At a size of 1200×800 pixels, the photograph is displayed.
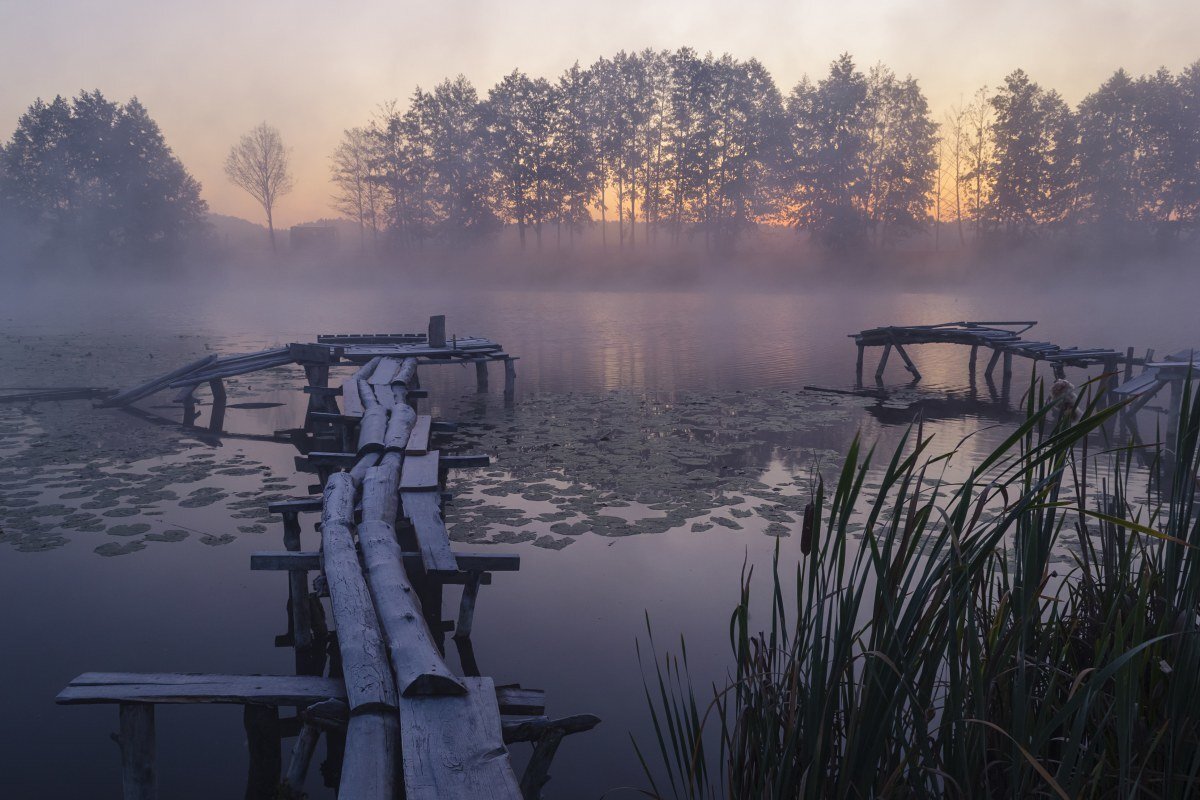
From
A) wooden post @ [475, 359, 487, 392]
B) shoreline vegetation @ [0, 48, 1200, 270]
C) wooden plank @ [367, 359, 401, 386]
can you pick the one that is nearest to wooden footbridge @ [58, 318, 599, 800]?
wooden plank @ [367, 359, 401, 386]

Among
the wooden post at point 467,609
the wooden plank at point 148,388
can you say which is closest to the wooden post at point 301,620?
the wooden post at point 467,609

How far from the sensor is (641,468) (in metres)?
8.45

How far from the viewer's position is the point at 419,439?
23.9ft

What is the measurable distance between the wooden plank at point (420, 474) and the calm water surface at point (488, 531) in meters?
0.58

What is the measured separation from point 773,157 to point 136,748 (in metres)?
50.9

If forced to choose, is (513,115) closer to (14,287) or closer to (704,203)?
(704,203)

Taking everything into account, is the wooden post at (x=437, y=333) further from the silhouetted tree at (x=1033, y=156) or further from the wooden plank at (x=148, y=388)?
the silhouetted tree at (x=1033, y=156)

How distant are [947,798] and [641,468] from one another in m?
6.34

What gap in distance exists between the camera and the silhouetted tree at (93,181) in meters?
49.4

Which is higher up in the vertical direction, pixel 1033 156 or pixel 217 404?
pixel 1033 156

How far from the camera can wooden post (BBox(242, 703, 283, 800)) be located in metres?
3.53

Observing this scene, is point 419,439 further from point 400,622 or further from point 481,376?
point 481,376

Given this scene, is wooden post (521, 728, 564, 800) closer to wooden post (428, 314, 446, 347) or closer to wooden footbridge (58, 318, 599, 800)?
wooden footbridge (58, 318, 599, 800)

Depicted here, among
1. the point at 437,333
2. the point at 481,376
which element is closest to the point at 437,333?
the point at 437,333
